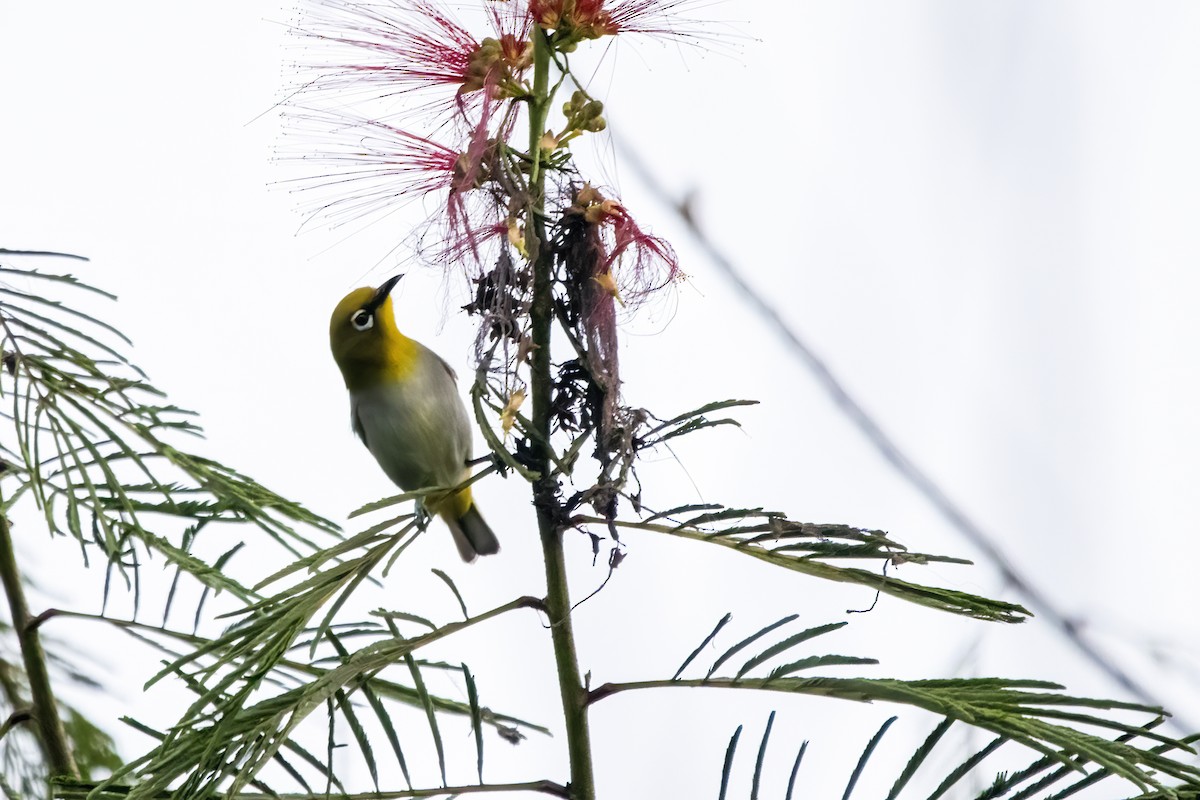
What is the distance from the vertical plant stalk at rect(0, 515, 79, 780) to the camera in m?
2.82

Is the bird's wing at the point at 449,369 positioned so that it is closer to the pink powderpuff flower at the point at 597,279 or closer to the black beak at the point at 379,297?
the black beak at the point at 379,297

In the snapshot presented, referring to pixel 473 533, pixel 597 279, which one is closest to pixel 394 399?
pixel 473 533

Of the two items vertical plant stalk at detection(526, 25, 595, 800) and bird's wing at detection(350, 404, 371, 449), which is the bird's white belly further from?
vertical plant stalk at detection(526, 25, 595, 800)

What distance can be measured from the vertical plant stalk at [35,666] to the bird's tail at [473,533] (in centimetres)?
270

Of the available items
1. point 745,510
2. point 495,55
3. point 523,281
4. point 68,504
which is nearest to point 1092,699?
point 745,510

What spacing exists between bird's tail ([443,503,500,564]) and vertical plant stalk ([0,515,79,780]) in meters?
2.70

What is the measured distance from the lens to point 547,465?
6.88ft

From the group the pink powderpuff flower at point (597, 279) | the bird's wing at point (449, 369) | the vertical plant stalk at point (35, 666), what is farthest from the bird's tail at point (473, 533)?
the pink powderpuff flower at point (597, 279)

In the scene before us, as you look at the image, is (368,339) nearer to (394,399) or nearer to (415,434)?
(394,399)

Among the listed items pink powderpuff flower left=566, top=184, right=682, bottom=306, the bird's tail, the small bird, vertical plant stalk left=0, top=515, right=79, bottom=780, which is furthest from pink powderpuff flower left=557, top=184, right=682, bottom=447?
the bird's tail

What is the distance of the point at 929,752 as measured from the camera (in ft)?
6.36

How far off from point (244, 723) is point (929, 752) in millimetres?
966

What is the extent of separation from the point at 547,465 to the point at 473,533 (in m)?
3.53

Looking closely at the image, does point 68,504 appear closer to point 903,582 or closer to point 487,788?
point 487,788
